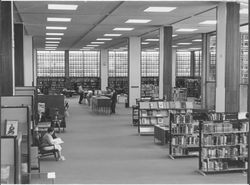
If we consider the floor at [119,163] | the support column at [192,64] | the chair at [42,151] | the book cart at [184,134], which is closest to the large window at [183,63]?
the support column at [192,64]

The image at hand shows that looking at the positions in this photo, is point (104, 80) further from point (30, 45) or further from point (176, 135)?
point (176, 135)

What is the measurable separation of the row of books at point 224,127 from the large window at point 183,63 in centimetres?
3002

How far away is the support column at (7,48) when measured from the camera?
38.0 feet

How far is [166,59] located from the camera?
19094 mm

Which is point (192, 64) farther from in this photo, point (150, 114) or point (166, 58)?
point (150, 114)

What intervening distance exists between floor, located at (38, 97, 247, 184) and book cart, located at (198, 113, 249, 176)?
36 cm

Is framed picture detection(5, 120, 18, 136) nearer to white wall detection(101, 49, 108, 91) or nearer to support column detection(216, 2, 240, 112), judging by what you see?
support column detection(216, 2, 240, 112)

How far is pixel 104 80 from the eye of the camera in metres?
37.0

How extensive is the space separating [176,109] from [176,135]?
387 cm

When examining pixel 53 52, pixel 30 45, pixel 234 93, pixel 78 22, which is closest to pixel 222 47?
pixel 234 93

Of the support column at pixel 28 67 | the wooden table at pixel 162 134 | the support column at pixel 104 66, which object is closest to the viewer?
the wooden table at pixel 162 134

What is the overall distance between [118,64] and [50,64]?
6.32 meters

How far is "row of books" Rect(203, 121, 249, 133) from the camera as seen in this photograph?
1013 cm

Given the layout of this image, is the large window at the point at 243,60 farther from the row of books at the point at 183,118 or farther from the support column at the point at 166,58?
the row of books at the point at 183,118
